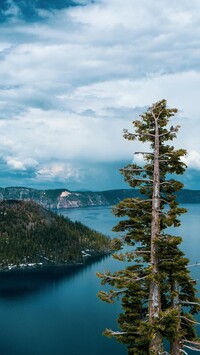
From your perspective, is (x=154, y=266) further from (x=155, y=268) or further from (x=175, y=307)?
(x=175, y=307)

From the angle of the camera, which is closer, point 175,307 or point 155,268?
point 155,268

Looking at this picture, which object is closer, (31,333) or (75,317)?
(31,333)

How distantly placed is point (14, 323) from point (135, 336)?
15138 cm

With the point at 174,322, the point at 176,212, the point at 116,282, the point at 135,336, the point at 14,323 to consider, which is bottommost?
the point at 14,323

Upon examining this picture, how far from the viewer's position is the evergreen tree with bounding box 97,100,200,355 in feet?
79.4

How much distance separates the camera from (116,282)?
2534cm

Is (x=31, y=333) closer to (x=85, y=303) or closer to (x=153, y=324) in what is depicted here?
(x=85, y=303)

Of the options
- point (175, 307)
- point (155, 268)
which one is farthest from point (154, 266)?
point (175, 307)

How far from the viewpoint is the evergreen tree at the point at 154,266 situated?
24188mm

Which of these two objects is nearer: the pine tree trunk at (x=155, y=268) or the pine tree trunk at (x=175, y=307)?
the pine tree trunk at (x=155, y=268)

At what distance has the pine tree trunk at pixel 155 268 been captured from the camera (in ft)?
77.7

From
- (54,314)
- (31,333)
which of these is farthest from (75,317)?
(31,333)

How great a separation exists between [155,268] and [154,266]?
0.16 m

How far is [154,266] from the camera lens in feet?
81.9
